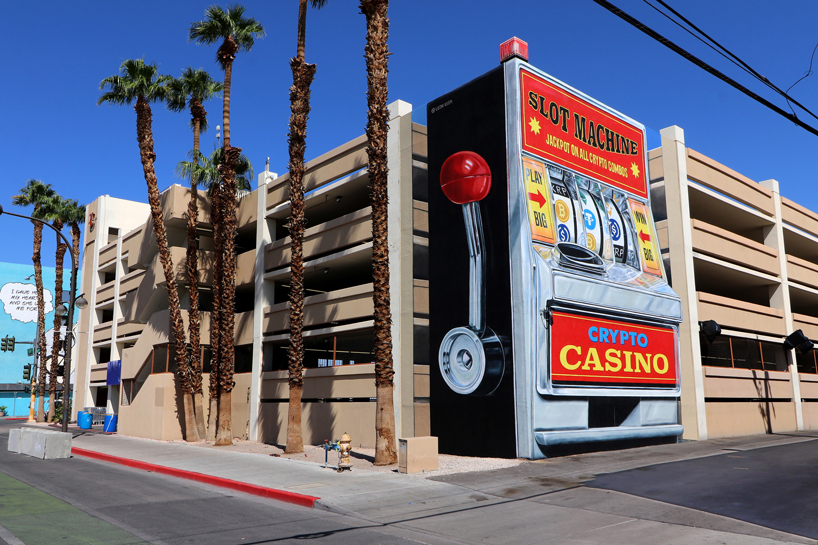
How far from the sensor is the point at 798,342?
2958 centimetres

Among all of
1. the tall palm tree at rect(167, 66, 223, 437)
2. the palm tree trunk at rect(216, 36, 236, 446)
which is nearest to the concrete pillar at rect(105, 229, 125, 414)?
the tall palm tree at rect(167, 66, 223, 437)

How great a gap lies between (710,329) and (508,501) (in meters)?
16.5

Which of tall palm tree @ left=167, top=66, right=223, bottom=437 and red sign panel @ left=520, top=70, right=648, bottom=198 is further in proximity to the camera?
tall palm tree @ left=167, top=66, right=223, bottom=437

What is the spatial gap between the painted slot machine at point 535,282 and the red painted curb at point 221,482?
26.5ft

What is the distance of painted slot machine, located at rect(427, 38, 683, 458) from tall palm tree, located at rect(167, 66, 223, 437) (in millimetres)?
11770

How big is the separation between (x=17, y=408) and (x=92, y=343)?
92.6 ft

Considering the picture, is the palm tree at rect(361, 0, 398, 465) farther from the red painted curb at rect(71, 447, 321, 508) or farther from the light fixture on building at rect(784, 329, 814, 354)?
the light fixture on building at rect(784, 329, 814, 354)

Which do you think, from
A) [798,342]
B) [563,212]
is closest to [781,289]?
[798,342]

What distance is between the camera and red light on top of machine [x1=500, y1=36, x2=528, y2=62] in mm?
21234

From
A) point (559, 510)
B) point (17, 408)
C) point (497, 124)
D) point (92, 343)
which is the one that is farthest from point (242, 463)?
point (17, 408)

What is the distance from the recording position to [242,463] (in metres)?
18.6

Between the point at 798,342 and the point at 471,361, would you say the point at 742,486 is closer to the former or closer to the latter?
the point at 471,361

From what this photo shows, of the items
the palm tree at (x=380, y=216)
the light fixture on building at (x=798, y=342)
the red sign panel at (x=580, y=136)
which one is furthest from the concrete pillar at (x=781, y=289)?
the palm tree at (x=380, y=216)

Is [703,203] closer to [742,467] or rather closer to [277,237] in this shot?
[742,467]
